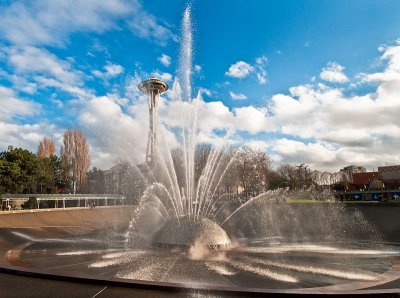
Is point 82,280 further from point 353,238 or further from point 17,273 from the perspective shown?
point 353,238

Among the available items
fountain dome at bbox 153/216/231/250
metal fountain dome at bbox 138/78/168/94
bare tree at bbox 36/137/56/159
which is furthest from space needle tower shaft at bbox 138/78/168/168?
fountain dome at bbox 153/216/231/250

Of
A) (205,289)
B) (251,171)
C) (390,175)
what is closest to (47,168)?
(251,171)

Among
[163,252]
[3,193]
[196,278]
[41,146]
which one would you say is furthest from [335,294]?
[41,146]

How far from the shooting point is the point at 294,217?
85.9ft

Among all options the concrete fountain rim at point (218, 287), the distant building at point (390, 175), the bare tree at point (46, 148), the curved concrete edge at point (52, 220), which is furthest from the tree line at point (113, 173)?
the concrete fountain rim at point (218, 287)

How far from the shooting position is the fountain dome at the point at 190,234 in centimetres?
1180

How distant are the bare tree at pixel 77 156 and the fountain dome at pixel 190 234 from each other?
5259cm

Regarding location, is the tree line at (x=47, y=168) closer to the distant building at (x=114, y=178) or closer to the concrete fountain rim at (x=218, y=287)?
the distant building at (x=114, y=178)

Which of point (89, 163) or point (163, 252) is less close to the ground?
point (89, 163)

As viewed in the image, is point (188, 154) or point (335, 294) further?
point (188, 154)

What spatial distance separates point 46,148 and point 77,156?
7.26 m

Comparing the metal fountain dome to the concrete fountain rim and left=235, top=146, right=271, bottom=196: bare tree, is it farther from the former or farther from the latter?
the concrete fountain rim

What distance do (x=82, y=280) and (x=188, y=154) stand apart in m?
8.81

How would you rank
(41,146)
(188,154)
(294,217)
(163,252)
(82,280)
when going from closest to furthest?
(82,280)
(163,252)
(188,154)
(294,217)
(41,146)
